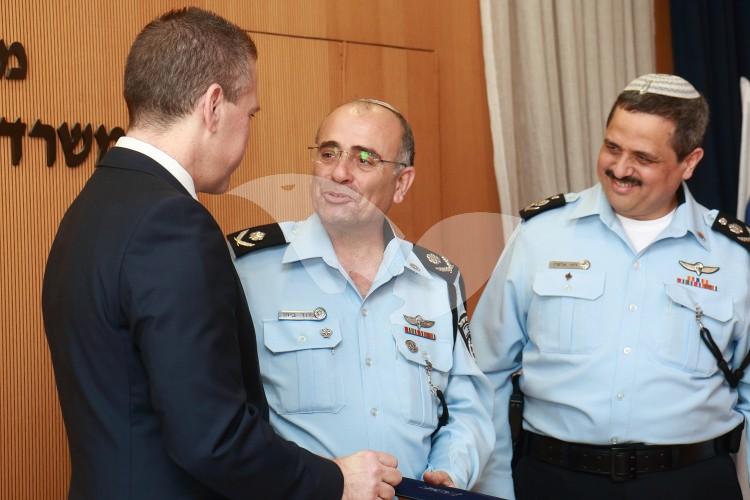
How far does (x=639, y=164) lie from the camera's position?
2.28 m

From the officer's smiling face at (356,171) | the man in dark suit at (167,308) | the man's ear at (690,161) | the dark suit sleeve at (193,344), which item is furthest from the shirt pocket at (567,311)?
the dark suit sleeve at (193,344)

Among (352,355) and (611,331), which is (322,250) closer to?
(352,355)

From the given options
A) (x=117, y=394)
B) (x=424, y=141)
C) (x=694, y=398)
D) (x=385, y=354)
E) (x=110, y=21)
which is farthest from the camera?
(x=424, y=141)

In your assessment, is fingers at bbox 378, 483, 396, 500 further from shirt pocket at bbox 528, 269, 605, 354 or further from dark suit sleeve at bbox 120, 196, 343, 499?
shirt pocket at bbox 528, 269, 605, 354

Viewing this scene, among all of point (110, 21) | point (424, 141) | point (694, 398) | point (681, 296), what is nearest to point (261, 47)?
point (110, 21)

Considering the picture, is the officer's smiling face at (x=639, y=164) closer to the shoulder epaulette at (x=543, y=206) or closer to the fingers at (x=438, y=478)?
the shoulder epaulette at (x=543, y=206)

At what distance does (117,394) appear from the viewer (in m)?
1.28

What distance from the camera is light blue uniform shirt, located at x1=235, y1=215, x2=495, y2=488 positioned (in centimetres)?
177

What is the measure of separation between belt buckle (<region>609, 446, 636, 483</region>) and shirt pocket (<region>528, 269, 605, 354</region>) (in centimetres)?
26

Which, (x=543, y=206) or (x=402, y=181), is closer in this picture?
(x=402, y=181)

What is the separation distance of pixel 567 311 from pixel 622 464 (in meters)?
0.39

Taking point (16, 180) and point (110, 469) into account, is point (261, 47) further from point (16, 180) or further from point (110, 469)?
point (110, 469)

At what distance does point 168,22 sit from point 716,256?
5.14 ft

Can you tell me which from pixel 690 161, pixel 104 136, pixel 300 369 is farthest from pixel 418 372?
pixel 104 136
